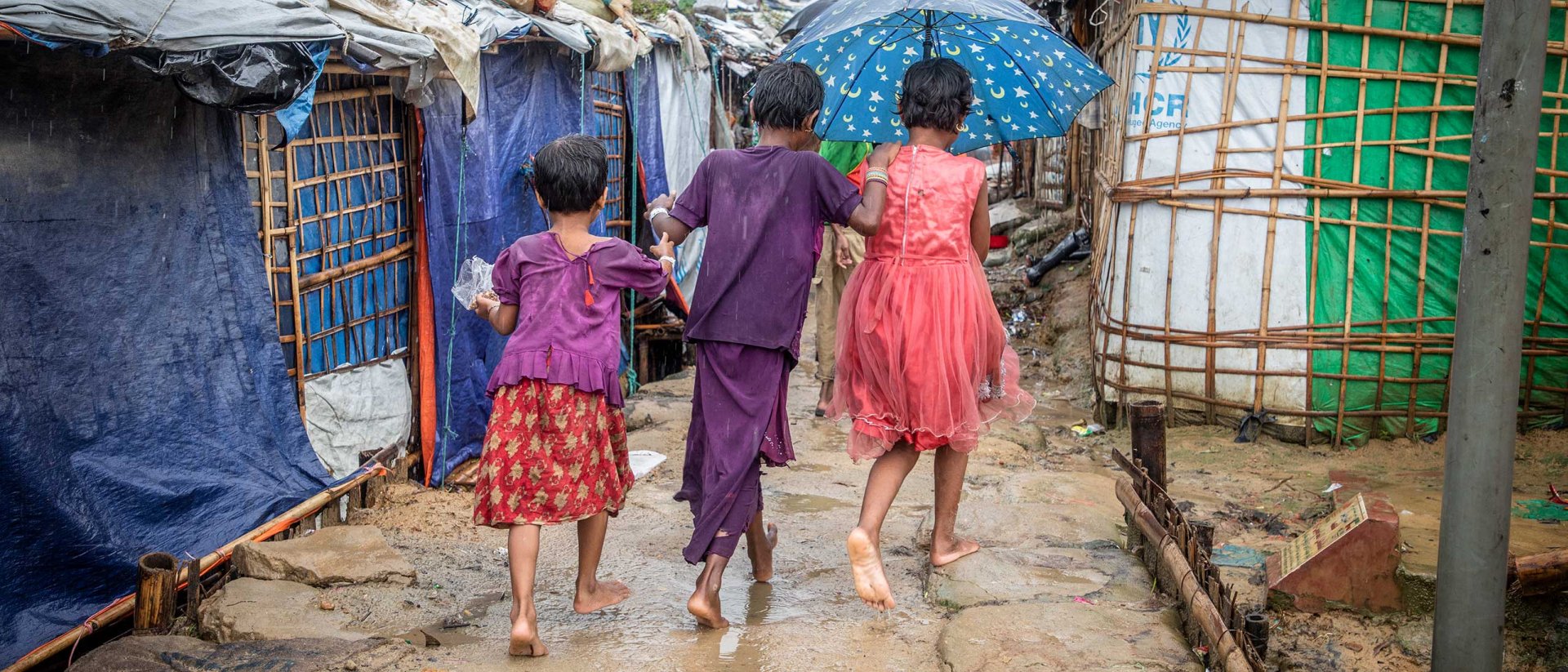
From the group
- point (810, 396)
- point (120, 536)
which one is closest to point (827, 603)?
point (120, 536)

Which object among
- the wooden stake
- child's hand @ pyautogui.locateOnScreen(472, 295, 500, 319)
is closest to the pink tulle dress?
child's hand @ pyautogui.locateOnScreen(472, 295, 500, 319)

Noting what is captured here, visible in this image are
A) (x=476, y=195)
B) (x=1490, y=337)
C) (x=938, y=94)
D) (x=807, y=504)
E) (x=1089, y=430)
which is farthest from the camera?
(x=1089, y=430)

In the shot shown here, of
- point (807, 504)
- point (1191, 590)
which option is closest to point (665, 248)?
point (1191, 590)

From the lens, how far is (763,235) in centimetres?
322

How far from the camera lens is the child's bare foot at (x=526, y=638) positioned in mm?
3066

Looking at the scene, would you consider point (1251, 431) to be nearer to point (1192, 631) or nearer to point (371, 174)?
point (1192, 631)

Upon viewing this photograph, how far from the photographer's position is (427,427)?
219 inches

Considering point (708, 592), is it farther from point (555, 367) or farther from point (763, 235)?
point (763, 235)

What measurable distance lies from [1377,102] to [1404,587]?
2.96 meters

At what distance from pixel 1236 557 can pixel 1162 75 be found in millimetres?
2778

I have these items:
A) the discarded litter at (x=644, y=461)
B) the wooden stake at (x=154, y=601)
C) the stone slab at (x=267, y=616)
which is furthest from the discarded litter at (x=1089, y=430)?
the wooden stake at (x=154, y=601)

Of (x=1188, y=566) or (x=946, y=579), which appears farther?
(x=946, y=579)

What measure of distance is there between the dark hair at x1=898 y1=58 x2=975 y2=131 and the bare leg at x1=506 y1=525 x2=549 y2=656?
162cm

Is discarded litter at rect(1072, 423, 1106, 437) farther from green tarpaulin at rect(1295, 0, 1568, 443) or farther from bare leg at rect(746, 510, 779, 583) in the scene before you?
bare leg at rect(746, 510, 779, 583)
